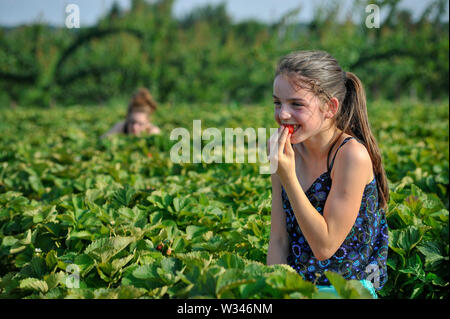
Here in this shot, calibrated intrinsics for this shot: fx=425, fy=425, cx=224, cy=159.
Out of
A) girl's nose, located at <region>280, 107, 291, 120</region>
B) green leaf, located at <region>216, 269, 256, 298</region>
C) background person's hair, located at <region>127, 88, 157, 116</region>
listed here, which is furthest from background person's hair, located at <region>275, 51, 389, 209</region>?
Result: background person's hair, located at <region>127, 88, 157, 116</region>

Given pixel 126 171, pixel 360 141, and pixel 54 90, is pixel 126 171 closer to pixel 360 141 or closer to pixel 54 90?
pixel 360 141

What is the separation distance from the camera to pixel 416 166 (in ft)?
12.2

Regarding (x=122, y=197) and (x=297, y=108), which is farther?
(x=122, y=197)

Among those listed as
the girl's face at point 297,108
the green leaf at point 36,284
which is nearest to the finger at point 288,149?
the girl's face at point 297,108

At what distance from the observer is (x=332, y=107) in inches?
74.0

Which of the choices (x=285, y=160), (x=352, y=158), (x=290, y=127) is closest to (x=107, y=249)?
(x=285, y=160)

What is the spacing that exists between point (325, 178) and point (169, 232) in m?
0.81

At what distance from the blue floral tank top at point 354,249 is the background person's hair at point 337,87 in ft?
0.47

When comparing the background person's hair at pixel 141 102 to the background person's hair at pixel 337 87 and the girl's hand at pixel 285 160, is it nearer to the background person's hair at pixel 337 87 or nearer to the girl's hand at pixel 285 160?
the background person's hair at pixel 337 87

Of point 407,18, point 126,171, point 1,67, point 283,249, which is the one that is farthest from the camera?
point 1,67

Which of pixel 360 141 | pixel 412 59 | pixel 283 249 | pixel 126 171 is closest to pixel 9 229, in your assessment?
pixel 126 171

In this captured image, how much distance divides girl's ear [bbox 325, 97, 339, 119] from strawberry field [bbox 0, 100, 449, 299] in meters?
0.71

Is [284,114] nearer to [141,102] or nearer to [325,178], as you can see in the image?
[325,178]
